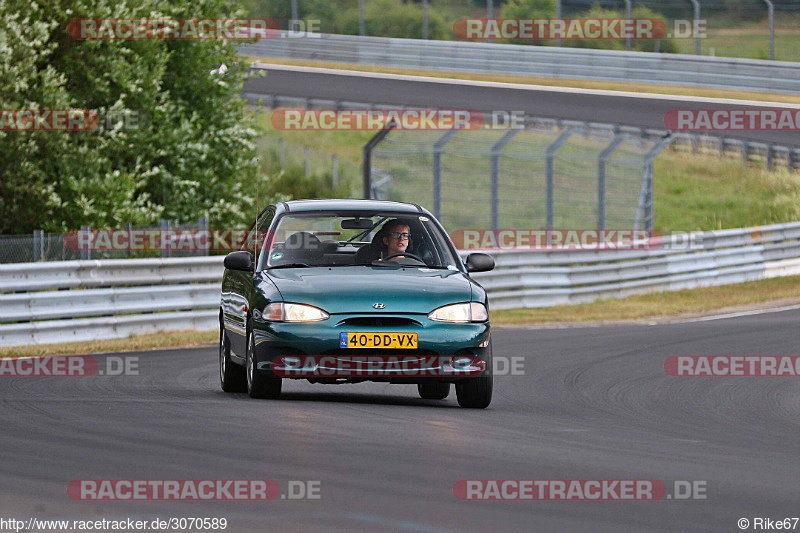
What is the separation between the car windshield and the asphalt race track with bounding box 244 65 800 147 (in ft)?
88.1

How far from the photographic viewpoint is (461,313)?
10555mm

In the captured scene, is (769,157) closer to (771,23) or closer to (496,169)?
(771,23)

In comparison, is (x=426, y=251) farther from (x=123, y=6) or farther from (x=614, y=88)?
(x=614, y=88)

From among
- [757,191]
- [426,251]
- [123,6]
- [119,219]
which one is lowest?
[757,191]

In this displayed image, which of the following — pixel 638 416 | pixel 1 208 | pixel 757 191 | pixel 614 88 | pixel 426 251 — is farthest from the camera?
pixel 757 191

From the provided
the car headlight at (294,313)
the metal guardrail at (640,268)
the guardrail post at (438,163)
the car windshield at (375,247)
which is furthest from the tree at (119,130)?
the car headlight at (294,313)

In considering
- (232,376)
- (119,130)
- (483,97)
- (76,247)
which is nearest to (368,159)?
(119,130)

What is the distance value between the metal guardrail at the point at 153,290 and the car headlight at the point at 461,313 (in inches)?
310

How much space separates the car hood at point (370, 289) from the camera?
409 inches

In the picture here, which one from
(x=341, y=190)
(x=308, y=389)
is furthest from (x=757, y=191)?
(x=308, y=389)

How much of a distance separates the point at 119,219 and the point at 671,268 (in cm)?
1050

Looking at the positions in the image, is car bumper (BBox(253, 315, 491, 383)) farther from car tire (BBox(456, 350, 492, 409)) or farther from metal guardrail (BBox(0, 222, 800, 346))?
metal guardrail (BBox(0, 222, 800, 346))

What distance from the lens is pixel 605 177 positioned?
1179 inches

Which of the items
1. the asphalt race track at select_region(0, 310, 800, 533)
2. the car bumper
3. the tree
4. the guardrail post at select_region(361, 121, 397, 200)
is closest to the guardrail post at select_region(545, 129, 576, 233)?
the guardrail post at select_region(361, 121, 397, 200)
